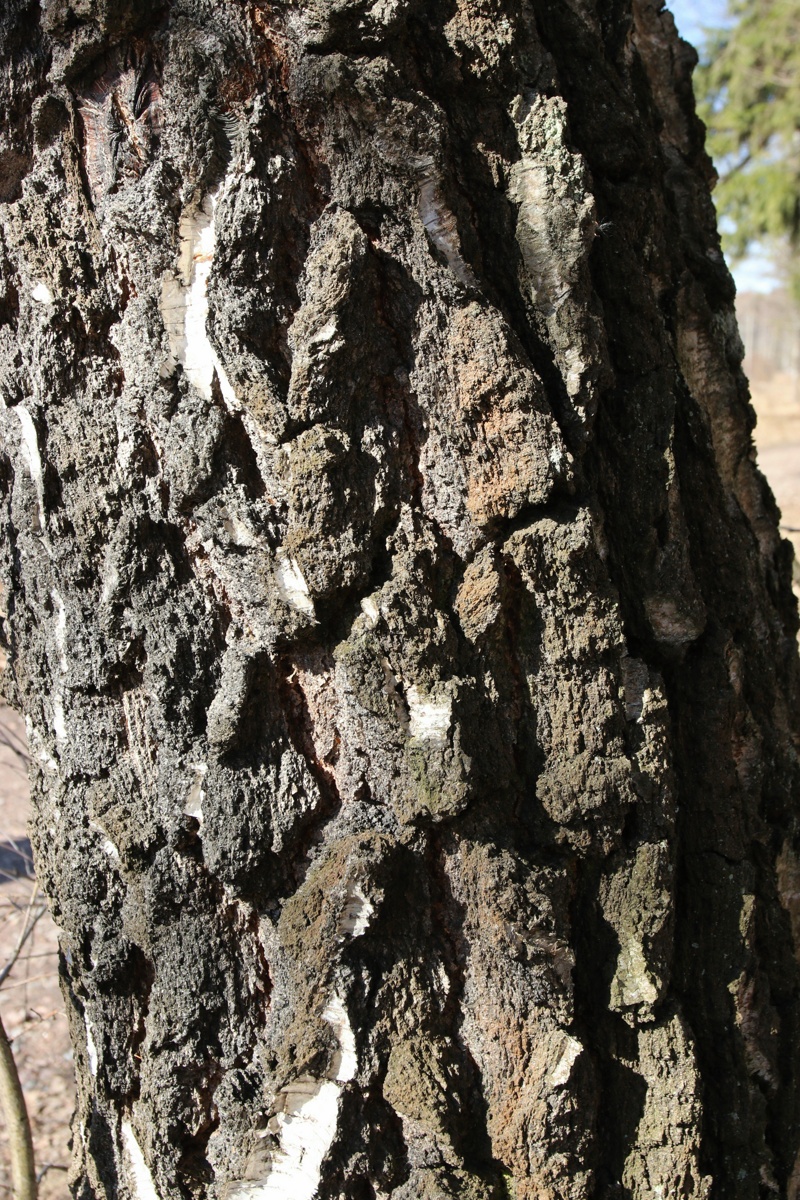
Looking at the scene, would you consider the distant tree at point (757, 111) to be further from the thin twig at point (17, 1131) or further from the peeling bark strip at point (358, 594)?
the thin twig at point (17, 1131)

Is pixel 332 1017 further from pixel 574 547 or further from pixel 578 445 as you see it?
pixel 578 445

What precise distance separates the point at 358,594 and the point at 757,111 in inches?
421

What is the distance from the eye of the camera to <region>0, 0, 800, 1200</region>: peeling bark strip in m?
1.11

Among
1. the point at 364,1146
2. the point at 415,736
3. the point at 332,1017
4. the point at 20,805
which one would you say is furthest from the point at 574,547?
the point at 20,805

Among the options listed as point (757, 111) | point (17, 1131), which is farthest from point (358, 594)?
point (757, 111)

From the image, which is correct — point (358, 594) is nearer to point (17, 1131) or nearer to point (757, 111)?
point (17, 1131)

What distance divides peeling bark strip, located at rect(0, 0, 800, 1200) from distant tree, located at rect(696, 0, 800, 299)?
9.88 meters

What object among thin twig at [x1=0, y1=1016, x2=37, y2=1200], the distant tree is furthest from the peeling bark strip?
the distant tree

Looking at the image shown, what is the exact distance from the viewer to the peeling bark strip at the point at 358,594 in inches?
43.8

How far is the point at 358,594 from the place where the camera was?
1.14m

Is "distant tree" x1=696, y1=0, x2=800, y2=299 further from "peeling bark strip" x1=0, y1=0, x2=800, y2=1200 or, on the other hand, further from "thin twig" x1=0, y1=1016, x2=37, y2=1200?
"thin twig" x1=0, y1=1016, x2=37, y2=1200

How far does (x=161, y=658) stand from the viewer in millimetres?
1182

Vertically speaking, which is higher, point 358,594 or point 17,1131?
point 358,594

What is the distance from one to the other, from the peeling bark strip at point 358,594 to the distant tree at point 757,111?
9.88 m
